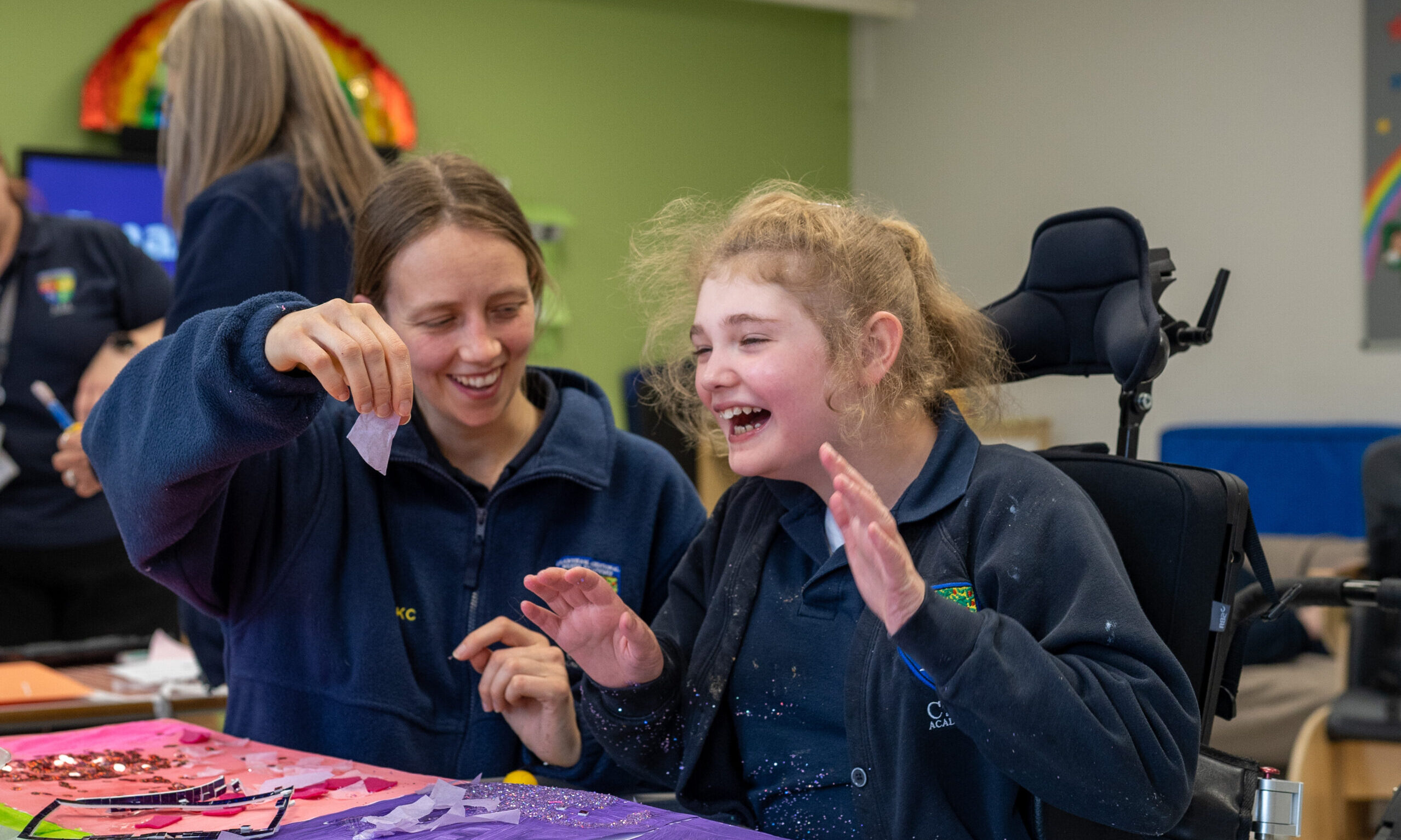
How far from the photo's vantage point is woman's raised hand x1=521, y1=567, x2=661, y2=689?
4.21 feet

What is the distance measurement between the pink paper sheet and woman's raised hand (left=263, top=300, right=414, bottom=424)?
14.1 inches

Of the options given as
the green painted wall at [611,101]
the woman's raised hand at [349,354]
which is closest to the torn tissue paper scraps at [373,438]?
the woman's raised hand at [349,354]

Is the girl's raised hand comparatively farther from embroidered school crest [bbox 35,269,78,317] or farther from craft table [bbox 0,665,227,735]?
embroidered school crest [bbox 35,269,78,317]

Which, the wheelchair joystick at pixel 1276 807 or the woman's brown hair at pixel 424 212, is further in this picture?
the woman's brown hair at pixel 424 212

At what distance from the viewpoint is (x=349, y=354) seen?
1112 mm

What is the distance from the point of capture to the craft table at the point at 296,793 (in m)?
1.03

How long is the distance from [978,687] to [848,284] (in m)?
0.48

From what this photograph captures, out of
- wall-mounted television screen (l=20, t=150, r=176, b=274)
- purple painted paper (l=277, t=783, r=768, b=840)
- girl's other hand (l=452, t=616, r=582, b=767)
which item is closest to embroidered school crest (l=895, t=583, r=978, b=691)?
purple painted paper (l=277, t=783, r=768, b=840)

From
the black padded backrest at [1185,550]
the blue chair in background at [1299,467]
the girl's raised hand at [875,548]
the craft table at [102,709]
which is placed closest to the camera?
the girl's raised hand at [875,548]

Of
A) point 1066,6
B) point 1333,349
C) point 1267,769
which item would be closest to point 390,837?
point 1267,769

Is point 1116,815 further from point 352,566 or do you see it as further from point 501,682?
point 352,566

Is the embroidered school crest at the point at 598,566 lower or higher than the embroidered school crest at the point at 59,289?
lower

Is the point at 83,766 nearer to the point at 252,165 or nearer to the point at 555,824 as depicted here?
the point at 555,824

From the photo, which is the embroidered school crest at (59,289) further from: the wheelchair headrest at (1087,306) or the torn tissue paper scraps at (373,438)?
the wheelchair headrest at (1087,306)
